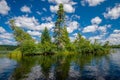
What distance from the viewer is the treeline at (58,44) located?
7419 centimetres

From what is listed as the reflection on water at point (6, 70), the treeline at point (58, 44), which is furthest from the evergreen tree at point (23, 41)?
the reflection on water at point (6, 70)

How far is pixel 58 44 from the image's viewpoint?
80.6 meters

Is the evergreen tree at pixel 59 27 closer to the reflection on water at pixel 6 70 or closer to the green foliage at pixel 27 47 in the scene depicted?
the green foliage at pixel 27 47

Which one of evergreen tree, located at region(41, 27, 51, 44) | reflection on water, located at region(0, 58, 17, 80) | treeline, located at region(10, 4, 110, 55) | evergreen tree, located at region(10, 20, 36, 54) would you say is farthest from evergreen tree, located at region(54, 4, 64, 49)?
reflection on water, located at region(0, 58, 17, 80)

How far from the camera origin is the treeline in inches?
2921

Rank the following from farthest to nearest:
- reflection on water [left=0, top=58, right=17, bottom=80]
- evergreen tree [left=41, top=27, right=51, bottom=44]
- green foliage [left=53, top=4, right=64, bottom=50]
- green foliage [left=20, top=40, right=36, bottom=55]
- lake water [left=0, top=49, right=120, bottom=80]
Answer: evergreen tree [left=41, top=27, right=51, bottom=44] → green foliage [left=53, top=4, right=64, bottom=50] → green foliage [left=20, top=40, right=36, bottom=55] → reflection on water [left=0, top=58, right=17, bottom=80] → lake water [left=0, top=49, right=120, bottom=80]

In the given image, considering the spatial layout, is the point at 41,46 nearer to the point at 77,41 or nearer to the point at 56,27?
the point at 56,27

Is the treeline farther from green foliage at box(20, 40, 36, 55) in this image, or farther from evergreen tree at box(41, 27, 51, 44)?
evergreen tree at box(41, 27, 51, 44)

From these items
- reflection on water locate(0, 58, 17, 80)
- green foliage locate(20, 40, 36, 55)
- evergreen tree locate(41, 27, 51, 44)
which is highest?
evergreen tree locate(41, 27, 51, 44)

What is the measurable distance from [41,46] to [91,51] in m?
29.1

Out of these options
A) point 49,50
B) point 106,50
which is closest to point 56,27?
point 49,50

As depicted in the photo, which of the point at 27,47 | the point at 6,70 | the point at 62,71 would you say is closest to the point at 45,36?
the point at 27,47

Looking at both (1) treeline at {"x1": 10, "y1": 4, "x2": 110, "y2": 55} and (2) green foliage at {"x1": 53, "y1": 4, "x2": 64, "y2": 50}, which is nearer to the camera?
(1) treeline at {"x1": 10, "y1": 4, "x2": 110, "y2": 55}

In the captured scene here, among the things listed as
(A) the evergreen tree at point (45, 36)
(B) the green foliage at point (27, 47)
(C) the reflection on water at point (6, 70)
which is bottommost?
(C) the reflection on water at point (6, 70)
